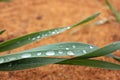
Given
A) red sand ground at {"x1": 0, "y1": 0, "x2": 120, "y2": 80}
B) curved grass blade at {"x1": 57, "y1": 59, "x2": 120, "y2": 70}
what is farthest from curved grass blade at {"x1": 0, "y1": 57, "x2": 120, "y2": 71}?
red sand ground at {"x1": 0, "y1": 0, "x2": 120, "y2": 80}

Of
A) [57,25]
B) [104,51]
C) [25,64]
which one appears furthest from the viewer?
[57,25]

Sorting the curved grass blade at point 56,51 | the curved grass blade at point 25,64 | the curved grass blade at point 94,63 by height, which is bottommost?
the curved grass blade at point 94,63

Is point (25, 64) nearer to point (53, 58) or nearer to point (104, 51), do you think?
point (53, 58)

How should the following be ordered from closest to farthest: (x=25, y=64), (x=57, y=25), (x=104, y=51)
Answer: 1. (x=104, y=51)
2. (x=25, y=64)
3. (x=57, y=25)

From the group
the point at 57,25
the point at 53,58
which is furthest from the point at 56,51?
the point at 57,25

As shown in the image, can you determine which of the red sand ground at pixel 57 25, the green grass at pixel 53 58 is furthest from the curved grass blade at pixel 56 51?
the red sand ground at pixel 57 25

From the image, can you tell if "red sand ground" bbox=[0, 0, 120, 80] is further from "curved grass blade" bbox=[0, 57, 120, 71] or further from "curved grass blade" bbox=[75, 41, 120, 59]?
"curved grass blade" bbox=[75, 41, 120, 59]

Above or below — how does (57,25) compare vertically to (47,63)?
above

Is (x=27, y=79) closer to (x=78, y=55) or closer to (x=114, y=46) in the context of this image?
(x=78, y=55)

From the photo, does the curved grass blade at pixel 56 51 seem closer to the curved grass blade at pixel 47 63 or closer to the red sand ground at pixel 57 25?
the curved grass blade at pixel 47 63

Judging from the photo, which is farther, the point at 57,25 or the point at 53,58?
the point at 57,25
